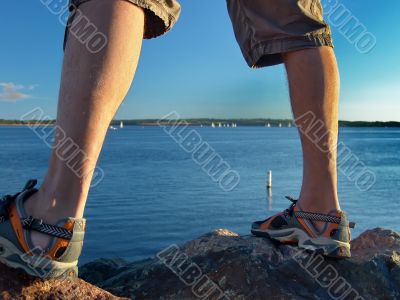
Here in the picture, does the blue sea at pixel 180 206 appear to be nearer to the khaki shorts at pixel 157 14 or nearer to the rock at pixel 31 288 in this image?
the rock at pixel 31 288

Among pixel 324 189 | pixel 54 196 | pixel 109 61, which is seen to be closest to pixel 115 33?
pixel 109 61

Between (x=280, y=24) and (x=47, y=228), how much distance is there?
4.24 feet

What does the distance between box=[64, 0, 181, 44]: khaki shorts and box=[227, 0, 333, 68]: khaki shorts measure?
0.50 m

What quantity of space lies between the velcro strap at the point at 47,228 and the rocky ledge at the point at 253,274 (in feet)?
0.87

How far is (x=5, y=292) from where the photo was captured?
60.1 inches

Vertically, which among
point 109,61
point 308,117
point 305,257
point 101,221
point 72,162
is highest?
point 109,61

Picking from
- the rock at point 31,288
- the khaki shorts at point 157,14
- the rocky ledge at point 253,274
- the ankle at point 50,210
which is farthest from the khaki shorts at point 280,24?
the rock at point 31,288

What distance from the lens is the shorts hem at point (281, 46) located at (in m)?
2.05

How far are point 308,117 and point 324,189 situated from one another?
34cm

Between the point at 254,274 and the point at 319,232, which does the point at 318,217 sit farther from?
the point at 254,274

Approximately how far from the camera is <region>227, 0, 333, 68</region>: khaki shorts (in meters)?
2.05

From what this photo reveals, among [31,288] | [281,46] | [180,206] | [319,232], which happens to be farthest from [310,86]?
[180,206]

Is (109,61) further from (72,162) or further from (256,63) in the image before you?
(256,63)

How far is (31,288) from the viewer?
1561mm
